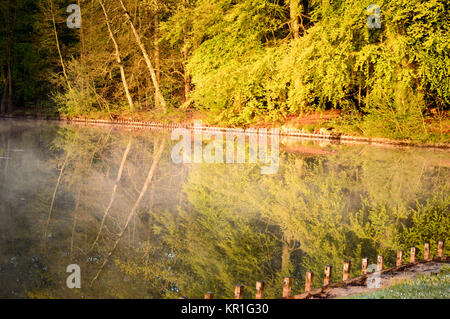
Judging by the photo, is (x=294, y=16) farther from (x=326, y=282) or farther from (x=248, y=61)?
(x=326, y=282)

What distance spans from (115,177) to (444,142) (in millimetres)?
14276

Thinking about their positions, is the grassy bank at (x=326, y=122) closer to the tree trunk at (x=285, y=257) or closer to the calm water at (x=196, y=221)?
the calm water at (x=196, y=221)

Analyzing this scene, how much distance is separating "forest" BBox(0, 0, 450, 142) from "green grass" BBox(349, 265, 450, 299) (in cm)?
1681

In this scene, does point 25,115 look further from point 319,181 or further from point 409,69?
point 319,181

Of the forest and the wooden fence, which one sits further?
the forest

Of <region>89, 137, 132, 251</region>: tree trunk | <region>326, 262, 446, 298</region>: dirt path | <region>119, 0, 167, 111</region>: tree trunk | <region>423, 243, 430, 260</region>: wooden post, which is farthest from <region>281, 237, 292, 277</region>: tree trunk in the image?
<region>119, 0, 167, 111</region>: tree trunk

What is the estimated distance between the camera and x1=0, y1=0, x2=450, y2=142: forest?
70.7 ft

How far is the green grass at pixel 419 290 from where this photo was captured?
4781mm

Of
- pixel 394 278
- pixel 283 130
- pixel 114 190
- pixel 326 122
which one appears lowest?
pixel 394 278

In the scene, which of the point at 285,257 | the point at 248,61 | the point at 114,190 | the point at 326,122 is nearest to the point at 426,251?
the point at 285,257

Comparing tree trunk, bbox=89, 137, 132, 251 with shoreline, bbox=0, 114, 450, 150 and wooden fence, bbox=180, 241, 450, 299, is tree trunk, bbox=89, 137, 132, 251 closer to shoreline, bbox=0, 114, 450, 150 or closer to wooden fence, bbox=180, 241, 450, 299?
wooden fence, bbox=180, 241, 450, 299

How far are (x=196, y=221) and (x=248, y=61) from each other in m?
19.8

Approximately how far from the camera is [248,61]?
27344 mm

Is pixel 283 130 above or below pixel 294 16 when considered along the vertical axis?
below
